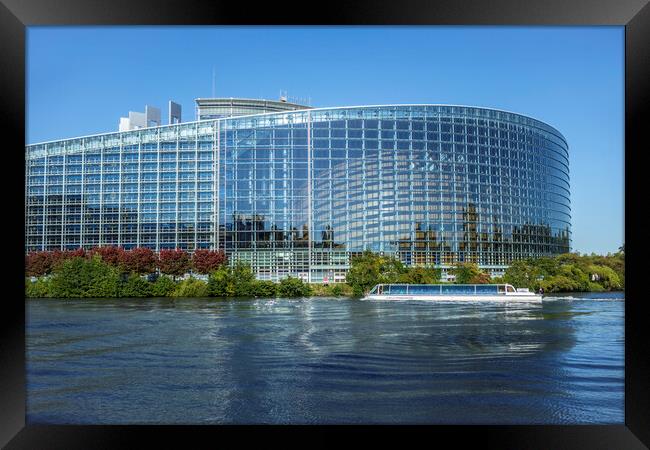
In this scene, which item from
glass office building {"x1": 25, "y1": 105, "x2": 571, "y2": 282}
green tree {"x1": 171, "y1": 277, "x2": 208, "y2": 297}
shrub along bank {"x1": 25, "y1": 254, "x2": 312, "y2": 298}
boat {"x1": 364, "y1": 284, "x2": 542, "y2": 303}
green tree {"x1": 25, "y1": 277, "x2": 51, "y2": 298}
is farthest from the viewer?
glass office building {"x1": 25, "y1": 105, "x2": 571, "y2": 282}

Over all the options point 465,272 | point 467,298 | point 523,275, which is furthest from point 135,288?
point 523,275

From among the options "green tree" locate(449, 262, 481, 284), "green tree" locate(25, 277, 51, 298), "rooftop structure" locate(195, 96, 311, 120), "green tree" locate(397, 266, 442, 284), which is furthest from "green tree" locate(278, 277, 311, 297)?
"rooftop structure" locate(195, 96, 311, 120)

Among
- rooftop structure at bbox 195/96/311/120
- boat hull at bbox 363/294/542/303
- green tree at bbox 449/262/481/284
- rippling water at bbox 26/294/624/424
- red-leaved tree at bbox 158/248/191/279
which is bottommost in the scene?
boat hull at bbox 363/294/542/303

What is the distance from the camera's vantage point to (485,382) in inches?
340

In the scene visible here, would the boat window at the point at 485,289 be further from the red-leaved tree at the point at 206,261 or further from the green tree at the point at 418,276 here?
the red-leaved tree at the point at 206,261

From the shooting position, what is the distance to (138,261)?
92.5 ft

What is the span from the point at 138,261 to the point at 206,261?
3.19 meters

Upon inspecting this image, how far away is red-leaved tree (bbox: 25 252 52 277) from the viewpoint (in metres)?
28.2

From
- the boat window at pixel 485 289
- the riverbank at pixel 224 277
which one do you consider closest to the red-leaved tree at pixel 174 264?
the riverbank at pixel 224 277

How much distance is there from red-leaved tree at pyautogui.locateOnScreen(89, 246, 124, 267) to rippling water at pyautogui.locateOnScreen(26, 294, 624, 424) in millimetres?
8448

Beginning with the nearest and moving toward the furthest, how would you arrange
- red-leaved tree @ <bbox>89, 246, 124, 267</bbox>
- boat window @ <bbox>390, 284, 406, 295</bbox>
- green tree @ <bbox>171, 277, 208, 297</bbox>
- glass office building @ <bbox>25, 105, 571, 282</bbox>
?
boat window @ <bbox>390, 284, 406, 295</bbox> < green tree @ <bbox>171, 277, 208, 297</bbox> < red-leaved tree @ <bbox>89, 246, 124, 267</bbox> < glass office building @ <bbox>25, 105, 571, 282</bbox>

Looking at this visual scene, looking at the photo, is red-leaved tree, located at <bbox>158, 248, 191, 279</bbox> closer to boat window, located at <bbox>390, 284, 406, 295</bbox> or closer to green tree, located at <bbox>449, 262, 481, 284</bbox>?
boat window, located at <bbox>390, 284, 406, 295</bbox>

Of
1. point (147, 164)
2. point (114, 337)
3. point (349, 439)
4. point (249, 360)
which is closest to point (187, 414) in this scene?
point (349, 439)

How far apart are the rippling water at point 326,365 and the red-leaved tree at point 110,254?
8448 mm
